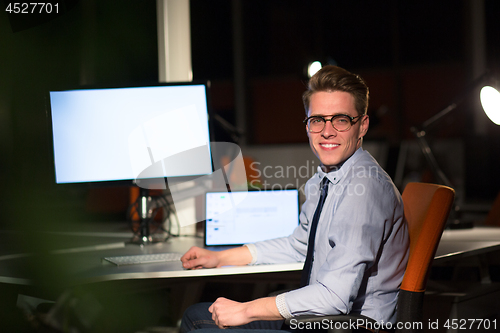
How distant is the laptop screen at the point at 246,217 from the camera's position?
1.86 meters

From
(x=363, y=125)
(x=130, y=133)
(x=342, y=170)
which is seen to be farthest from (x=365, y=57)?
(x=342, y=170)

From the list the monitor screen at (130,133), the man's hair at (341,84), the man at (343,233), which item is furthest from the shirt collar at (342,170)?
the monitor screen at (130,133)

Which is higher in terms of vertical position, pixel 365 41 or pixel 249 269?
A: pixel 365 41

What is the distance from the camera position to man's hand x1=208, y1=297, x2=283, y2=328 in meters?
1.19

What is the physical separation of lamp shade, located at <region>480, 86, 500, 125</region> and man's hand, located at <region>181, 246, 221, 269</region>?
1.37 m

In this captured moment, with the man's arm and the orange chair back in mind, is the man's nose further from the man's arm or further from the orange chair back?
the man's arm

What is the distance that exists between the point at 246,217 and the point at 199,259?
1.27 ft

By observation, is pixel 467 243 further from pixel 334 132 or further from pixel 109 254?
pixel 109 254

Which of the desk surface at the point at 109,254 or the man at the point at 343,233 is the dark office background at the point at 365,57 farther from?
the man at the point at 343,233

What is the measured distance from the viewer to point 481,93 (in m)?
2.06

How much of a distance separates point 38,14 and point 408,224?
1.74 m

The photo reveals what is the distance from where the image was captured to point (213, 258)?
61.4 inches

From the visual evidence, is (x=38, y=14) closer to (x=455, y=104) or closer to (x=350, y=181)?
(x=350, y=181)

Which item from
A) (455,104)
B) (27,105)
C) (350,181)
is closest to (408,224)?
(350,181)
